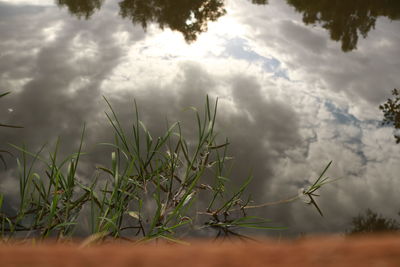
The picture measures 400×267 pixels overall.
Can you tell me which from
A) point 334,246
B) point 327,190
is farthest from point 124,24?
→ point 334,246

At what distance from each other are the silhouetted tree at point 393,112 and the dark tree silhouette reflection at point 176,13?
6.10 feet

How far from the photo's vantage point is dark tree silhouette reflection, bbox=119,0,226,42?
3691mm

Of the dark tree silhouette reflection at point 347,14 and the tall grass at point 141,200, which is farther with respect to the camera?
the dark tree silhouette reflection at point 347,14

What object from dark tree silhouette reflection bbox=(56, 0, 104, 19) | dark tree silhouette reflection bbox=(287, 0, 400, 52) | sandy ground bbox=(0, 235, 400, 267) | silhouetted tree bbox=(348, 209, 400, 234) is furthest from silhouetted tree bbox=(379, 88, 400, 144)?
dark tree silhouette reflection bbox=(56, 0, 104, 19)

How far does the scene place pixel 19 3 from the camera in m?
3.30

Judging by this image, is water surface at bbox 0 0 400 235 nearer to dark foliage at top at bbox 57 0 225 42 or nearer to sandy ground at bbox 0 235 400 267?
dark foliage at top at bbox 57 0 225 42

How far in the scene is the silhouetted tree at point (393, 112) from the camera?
2.20m

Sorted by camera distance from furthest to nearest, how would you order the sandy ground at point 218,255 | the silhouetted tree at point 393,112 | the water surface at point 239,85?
the silhouetted tree at point 393,112 → the water surface at point 239,85 → the sandy ground at point 218,255

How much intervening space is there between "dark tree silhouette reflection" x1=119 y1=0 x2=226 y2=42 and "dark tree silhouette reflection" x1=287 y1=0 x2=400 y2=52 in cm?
118

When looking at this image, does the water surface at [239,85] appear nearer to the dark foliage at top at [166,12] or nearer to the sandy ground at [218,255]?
the dark foliage at top at [166,12]

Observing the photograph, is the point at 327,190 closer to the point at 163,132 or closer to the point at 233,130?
the point at 233,130

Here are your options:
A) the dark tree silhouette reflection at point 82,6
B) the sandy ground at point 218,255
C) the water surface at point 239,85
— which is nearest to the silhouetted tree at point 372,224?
the water surface at point 239,85

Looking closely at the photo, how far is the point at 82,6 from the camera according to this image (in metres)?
3.68

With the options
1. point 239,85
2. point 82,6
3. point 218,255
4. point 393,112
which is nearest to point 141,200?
point 218,255
